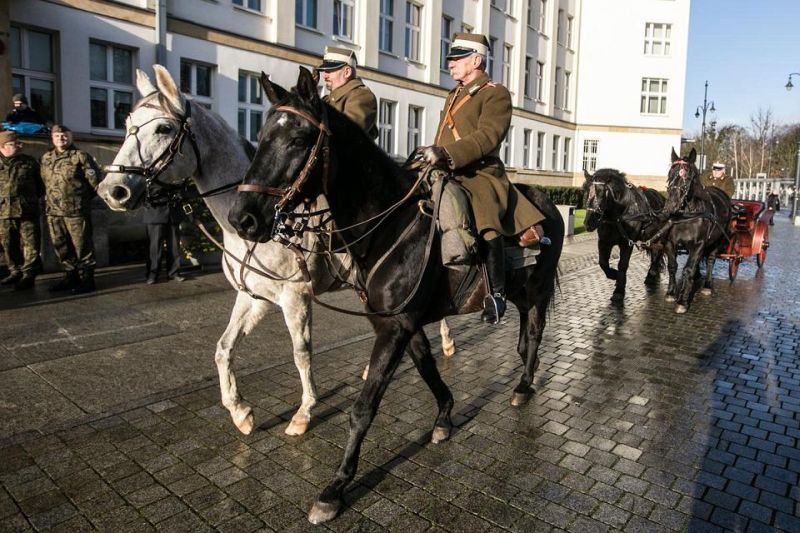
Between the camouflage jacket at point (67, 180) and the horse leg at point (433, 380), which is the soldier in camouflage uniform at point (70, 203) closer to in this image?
the camouflage jacket at point (67, 180)

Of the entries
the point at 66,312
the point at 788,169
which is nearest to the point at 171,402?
the point at 66,312

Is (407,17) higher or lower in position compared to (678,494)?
higher

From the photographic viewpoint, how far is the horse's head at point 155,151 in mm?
4352

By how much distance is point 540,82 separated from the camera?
128 ft

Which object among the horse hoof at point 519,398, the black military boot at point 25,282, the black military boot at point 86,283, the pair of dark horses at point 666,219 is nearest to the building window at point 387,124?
the pair of dark horses at point 666,219

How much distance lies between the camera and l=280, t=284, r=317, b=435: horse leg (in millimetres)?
4762

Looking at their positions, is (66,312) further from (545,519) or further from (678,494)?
Result: (678,494)

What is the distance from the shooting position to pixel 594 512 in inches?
148

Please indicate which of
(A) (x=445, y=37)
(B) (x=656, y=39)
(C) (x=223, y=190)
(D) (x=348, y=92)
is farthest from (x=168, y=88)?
(B) (x=656, y=39)

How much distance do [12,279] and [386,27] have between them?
1884 cm

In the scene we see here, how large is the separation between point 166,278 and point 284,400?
623 centimetres

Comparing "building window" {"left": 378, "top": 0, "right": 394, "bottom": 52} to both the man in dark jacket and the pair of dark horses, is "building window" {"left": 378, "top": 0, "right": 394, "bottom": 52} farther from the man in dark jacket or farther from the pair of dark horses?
the man in dark jacket

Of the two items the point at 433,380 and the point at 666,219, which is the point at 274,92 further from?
the point at 666,219

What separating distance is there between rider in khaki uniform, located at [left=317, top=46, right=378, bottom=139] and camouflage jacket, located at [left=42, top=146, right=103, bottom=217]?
5.97m
